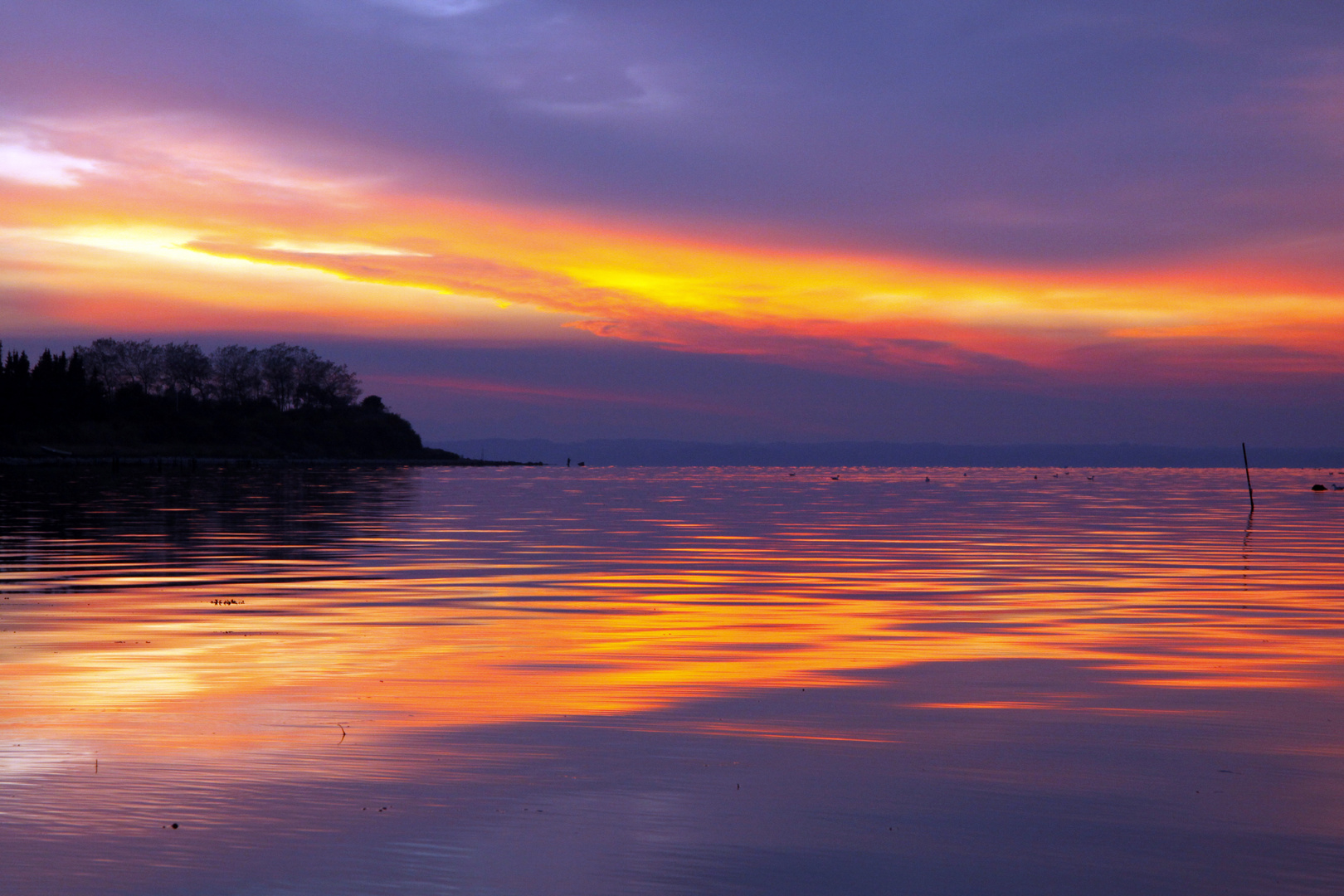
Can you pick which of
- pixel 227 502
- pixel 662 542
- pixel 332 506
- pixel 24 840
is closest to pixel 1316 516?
pixel 662 542

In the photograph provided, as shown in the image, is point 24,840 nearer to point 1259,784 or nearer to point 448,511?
point 1259,784

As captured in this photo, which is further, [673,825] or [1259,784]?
[1259,784]

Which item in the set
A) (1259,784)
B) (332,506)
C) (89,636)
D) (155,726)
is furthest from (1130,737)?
(332,506)

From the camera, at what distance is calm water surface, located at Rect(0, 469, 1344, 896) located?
8.20 meters

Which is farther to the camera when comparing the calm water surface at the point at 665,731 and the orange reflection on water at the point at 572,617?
the orange reflection on water at the point at 572,617

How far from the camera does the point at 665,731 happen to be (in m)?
12.2

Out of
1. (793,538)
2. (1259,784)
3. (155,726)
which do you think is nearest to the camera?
(1259,784)

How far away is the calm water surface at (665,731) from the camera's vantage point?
820 cm

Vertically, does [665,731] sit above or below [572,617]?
above

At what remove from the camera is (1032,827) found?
29.5 feet

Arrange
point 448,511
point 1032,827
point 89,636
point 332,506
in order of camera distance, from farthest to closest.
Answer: point 332,506 < point 448,511 < point 89,636 < point 1032,827

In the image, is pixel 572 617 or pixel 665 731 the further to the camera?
pixel 572 617

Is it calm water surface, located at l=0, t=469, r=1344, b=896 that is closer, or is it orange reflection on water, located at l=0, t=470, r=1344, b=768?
calm water surface, located at l=0, t=469, r=1344, b=896

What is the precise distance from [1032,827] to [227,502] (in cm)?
6672
